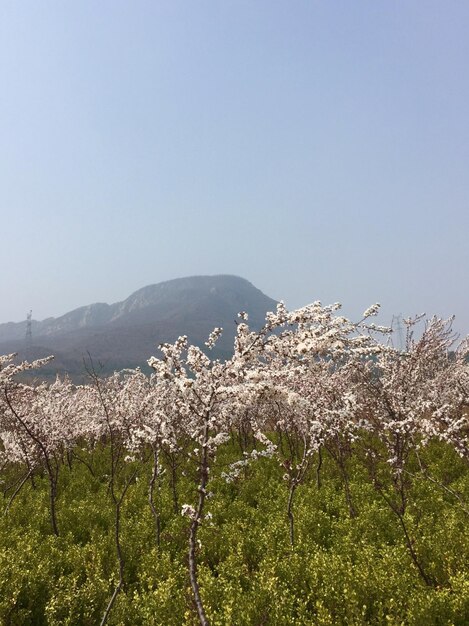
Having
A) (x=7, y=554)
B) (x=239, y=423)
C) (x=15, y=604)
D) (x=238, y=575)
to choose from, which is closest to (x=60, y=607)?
(x=15, y=604)

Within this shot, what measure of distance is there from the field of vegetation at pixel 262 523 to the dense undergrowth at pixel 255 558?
0.04 metres

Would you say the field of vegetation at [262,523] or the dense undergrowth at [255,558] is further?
the dense undergrowth at [255,558]

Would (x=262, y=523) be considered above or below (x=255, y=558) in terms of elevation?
below

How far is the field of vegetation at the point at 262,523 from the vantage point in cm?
576

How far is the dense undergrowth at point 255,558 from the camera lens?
6332mm

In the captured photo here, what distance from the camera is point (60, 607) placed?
708 centimetres

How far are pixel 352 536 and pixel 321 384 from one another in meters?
4.13

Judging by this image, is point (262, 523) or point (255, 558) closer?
point (255, 558)

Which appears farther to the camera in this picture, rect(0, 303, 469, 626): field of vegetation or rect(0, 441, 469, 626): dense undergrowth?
rect(0, 441, 469, 626): dense undergrowth

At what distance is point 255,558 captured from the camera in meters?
8.70

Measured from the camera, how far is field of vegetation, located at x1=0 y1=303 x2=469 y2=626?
5.76m

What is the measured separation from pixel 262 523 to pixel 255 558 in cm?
201

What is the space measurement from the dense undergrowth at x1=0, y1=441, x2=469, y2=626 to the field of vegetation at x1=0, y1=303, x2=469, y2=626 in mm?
35

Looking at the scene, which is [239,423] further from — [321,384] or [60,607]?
[60,607]
